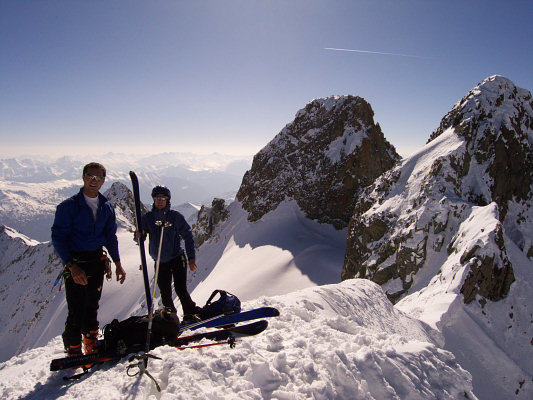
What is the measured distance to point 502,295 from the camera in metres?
12.6

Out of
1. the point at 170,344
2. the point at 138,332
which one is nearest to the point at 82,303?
the point at 138,332

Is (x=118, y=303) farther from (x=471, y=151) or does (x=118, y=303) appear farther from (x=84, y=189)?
(x=471, y=151)

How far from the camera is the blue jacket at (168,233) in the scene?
6609 mm

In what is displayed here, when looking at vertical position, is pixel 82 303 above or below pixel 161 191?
below

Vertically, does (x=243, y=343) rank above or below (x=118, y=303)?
above

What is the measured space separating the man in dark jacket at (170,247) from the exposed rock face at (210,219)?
30.9 m

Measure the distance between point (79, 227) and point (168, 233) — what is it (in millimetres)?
2268

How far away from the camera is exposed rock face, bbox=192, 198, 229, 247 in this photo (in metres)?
38.2

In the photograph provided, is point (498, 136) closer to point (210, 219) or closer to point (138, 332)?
point (138, 332)

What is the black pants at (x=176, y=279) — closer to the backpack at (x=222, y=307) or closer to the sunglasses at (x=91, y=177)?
the backpack at (x=222, y=307)

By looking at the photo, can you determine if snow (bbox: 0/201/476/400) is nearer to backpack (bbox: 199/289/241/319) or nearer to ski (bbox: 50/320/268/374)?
ski (bbox: 50/320/268/374)

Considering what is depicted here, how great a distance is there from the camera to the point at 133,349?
4.21 meters

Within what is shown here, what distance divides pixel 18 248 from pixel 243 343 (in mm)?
83585

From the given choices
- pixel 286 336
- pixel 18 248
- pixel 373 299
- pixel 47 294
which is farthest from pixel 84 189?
pixel 18 248
